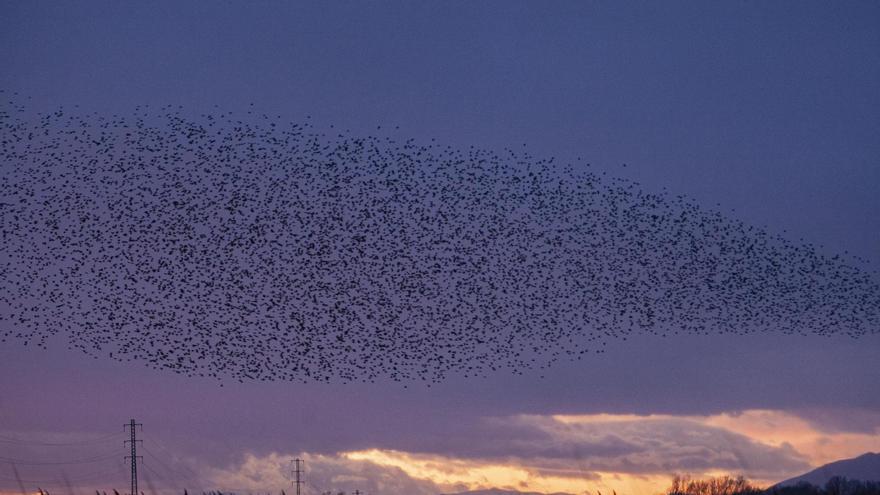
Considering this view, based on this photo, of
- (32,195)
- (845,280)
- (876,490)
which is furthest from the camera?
(845,280)

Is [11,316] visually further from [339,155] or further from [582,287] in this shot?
[582,287]

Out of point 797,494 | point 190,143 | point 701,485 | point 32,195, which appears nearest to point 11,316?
point 32,195

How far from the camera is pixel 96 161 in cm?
5244

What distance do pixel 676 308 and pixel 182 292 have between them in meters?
24.4

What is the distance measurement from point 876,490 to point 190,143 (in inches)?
1270

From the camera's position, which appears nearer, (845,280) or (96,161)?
(96,161)

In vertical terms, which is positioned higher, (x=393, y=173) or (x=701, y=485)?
(x=393, y=173)

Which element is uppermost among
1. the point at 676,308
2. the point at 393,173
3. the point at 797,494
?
the point at 393,173

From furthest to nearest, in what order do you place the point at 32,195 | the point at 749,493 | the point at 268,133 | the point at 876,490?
1. the point at 32,195
2. the point at 749,493
3. the point at 268,133
4. the point at 876,490

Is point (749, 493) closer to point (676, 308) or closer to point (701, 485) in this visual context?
point (676, 308)

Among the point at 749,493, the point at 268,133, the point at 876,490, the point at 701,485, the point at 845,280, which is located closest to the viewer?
the point at 876,490

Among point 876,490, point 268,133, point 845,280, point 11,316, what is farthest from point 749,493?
point 11,316

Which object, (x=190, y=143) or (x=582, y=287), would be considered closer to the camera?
(x=190, y=143)

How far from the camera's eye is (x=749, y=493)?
5194 centimetres
